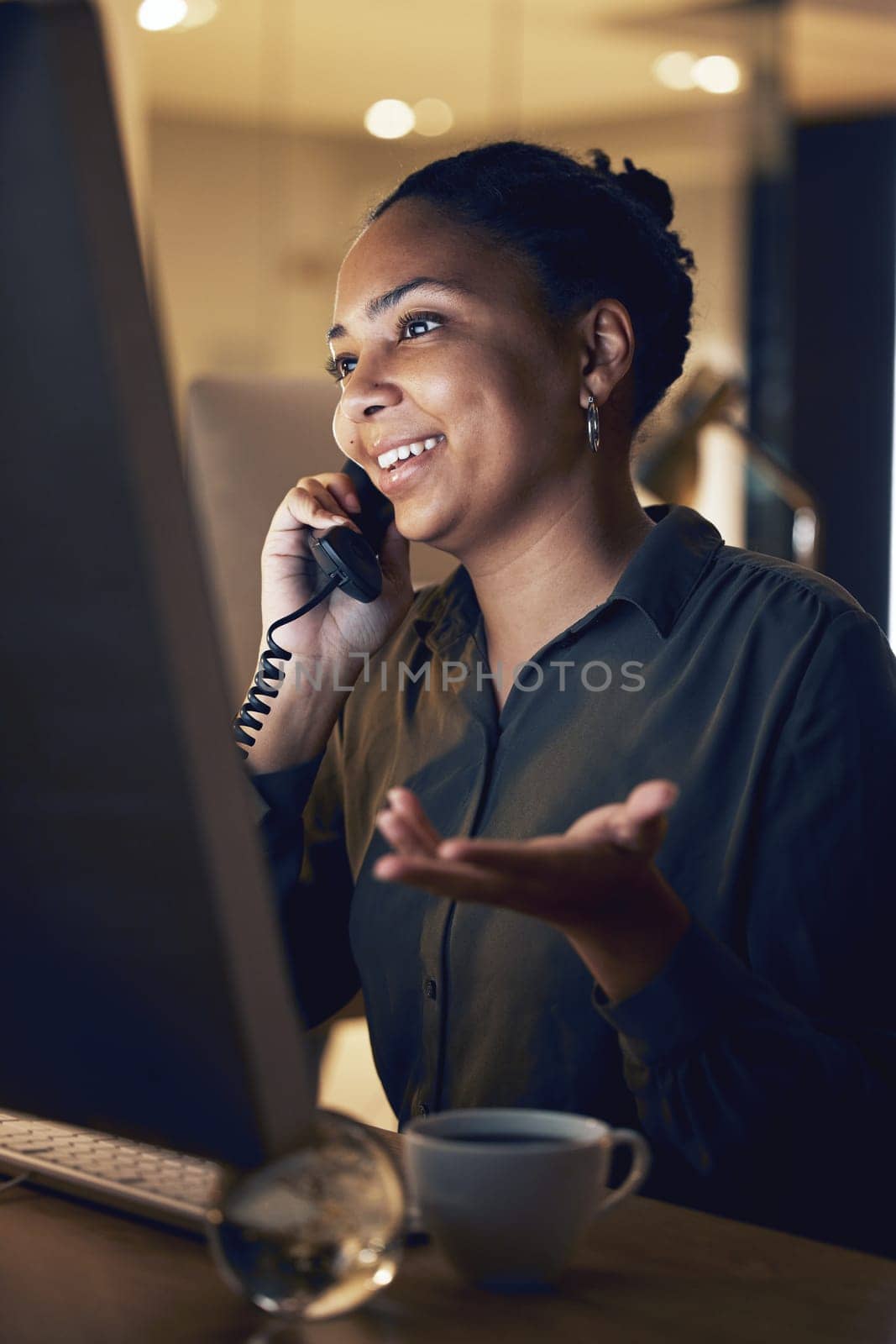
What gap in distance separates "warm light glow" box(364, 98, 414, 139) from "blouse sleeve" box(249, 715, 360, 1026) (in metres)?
3.15

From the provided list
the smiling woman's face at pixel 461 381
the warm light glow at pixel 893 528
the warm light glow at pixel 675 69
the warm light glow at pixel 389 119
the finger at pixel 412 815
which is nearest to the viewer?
the finger at pixel 412 815

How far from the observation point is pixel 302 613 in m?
1.48

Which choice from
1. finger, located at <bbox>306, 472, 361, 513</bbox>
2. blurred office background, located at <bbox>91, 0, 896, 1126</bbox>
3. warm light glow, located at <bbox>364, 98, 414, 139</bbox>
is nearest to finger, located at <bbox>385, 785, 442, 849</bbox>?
finger, located at <bbox>306, 472, 361, 513</bbox>

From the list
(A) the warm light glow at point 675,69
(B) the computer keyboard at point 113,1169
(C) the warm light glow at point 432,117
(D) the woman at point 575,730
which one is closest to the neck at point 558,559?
(D) the woman at point 575,730

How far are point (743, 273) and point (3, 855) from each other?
4.72 meters

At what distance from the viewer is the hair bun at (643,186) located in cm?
144

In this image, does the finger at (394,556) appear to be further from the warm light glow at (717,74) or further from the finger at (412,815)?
the warm light glow at (717,74)

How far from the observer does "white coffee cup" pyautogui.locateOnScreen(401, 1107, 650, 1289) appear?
1.96ft

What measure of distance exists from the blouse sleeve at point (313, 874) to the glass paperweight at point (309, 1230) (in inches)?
32.3

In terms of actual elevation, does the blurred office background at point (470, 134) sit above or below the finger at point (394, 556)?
above

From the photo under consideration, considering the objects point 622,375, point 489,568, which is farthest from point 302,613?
point 622,375

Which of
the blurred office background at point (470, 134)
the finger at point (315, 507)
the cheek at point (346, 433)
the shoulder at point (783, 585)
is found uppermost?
the blurred office background at point (470, 134)

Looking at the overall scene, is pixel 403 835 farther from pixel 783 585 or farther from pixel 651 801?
pixel 783 585

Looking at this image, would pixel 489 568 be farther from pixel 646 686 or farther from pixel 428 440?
pixel 646 686
